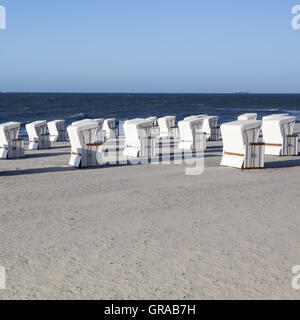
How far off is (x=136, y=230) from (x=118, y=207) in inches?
51.6

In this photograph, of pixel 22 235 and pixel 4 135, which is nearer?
pixel 22 235

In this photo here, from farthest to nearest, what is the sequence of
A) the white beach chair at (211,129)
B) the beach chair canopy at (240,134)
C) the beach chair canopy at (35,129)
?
the white beach chair at (211,129), the beach chair canopy at (35,129), the beach chair canopy at (240,134)

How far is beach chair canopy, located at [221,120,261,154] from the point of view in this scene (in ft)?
34.7

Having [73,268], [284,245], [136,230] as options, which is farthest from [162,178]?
[73,268]

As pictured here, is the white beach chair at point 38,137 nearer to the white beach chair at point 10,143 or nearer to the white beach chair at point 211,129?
the white beach chair at point 10,143

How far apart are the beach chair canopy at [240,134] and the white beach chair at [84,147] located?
3378 millimetres

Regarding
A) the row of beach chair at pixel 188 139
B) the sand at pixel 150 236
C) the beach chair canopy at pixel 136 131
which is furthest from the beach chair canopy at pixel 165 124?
the sand at pixel 150 236

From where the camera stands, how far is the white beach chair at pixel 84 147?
37.8ft

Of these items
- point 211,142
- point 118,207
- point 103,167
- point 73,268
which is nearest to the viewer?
point 73,268

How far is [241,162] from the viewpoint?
35.3 ft

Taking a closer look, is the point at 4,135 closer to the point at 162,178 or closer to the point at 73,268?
the point at 162,178

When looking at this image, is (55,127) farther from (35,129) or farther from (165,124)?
(165,124)

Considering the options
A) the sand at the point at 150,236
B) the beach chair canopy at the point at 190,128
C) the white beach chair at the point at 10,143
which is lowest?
the sand at the point at 150,236

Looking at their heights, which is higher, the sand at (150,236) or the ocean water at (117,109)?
the ocean water at (117,109)
